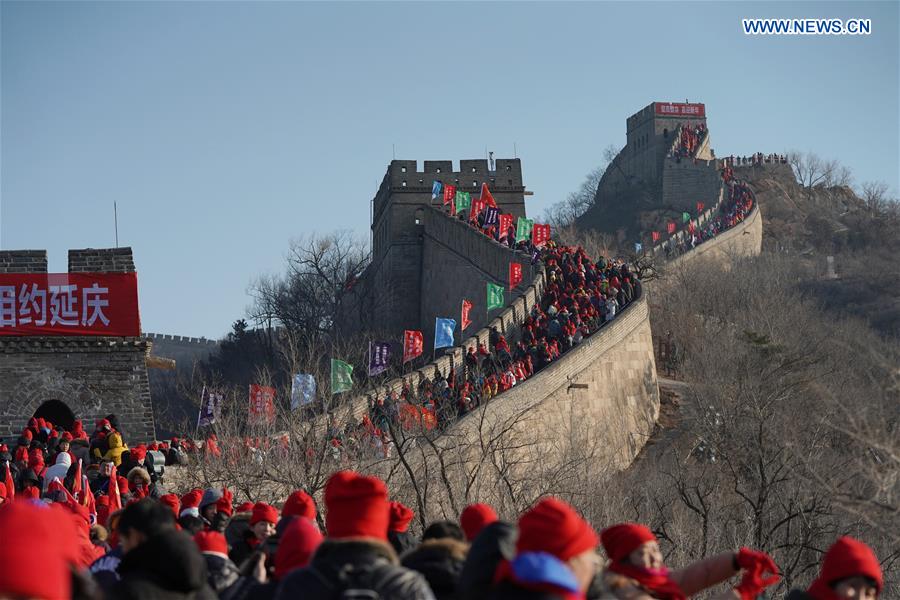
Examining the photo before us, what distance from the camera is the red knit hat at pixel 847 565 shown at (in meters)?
6.27

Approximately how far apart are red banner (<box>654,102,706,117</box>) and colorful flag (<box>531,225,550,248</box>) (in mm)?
49621

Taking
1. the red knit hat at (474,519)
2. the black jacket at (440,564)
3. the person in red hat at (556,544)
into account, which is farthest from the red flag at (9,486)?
the person in red hat at (556,544)

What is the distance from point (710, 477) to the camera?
28.6m

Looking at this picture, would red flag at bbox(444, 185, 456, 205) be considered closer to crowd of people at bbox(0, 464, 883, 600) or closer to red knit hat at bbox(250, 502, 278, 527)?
red knit hat at bbox(250, 502, 278, 527)

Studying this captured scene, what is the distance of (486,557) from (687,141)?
83011 mm

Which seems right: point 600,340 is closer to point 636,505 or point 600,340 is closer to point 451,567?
point 636,505

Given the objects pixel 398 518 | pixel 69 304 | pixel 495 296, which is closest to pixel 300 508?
pixel 398 518

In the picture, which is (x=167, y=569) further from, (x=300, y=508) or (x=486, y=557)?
(x=300, y=508)

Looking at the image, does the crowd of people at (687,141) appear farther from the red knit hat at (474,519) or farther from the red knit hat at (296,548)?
the red knit hat at (296,548)

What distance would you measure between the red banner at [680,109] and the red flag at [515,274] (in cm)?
5311

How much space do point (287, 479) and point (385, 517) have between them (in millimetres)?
13782

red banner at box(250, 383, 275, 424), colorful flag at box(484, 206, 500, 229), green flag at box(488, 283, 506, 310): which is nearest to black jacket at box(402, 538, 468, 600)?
red banner at box(250, 383, 275, 424)

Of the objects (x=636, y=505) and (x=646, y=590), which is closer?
(x=646, y=590)

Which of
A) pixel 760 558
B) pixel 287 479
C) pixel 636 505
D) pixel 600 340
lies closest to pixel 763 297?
pixel 600 340
